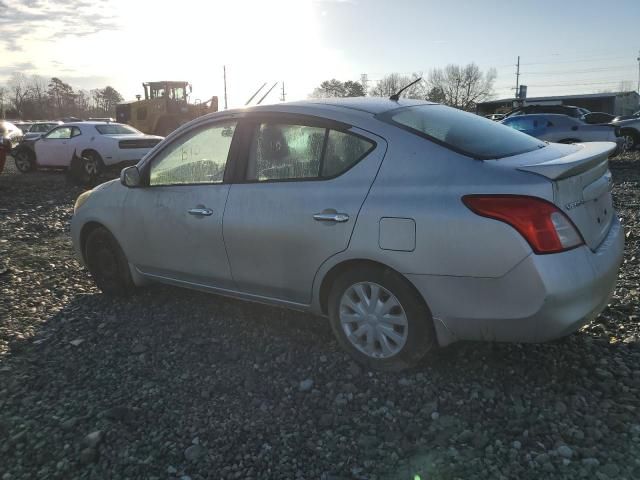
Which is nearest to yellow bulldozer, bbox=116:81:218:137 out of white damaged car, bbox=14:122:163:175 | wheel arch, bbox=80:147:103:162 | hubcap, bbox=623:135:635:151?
white damaged car, bbox=14:122:163:175

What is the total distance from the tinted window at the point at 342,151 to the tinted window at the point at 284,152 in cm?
7

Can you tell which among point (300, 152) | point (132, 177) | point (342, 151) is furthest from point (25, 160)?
point (342, 151)

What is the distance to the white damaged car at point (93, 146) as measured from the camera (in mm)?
13383

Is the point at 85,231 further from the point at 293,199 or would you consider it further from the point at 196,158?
the point at 293,199

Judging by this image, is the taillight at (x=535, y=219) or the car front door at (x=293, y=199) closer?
the taillight at (x=535, y=219)

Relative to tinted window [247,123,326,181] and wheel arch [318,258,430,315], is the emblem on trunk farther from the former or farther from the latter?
tinted window [247,123,326,181]

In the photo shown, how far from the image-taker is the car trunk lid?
2611 mm

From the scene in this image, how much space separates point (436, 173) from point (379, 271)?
2.07ft

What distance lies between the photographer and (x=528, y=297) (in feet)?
8.38

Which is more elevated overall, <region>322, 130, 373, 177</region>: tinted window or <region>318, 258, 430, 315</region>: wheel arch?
<region>322, 130, 373, 177</region>: tinted window

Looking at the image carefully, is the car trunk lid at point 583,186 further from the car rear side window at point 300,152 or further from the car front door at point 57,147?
the car front door at point 57,147

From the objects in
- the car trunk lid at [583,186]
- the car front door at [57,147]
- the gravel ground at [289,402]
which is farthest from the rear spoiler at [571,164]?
the car front door at [57,147]

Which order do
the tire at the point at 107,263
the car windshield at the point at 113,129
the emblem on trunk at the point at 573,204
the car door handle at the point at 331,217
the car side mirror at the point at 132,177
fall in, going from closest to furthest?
the emblem on trunk at the point at 573,204
the car door handle at the point at 331,217
the car side mirror at the point at 132,177
the tire at the point at 107,263
the car windshield at the point at 113,129

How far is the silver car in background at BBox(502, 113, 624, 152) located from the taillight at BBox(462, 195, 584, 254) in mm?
13751
